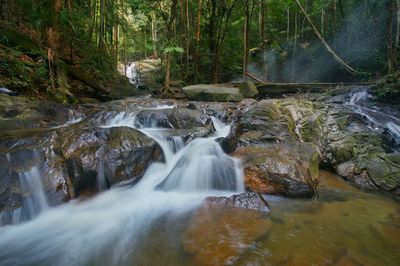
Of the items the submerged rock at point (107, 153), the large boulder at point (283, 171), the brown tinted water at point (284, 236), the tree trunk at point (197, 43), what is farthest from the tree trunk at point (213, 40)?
the brown tinted water at point (284, 236)

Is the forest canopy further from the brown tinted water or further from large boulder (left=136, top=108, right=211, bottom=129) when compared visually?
the brown tinted water

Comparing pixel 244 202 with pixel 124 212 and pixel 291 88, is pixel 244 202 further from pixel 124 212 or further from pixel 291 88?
pixel 291 88

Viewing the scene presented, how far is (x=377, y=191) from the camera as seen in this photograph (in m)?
5.65

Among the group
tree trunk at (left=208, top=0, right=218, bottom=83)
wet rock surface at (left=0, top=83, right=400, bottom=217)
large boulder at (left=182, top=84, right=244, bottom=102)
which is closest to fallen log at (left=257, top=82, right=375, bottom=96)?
large boulder at (left=182, top=84, right=244, bottom=102)

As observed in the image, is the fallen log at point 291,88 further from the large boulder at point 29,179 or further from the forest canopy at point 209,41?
the large boulder at point 29,179

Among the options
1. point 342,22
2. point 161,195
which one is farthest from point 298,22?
point 161,195

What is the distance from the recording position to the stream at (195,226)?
3.46m

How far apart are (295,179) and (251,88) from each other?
6922mm

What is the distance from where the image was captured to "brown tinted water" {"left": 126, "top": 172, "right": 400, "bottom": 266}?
3.37 m

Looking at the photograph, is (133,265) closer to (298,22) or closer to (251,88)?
(251,88)

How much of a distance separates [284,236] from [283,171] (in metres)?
1.66

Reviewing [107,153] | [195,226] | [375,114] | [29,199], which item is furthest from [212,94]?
[29,199]

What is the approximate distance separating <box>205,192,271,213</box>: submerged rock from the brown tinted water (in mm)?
138

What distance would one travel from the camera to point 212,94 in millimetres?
10969
